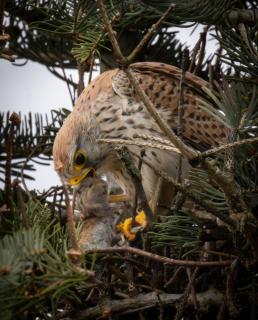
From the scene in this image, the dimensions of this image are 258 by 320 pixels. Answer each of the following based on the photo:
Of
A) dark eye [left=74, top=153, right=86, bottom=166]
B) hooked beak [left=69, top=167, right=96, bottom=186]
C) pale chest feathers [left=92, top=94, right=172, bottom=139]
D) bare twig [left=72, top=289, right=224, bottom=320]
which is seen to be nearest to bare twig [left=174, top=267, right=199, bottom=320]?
bare twig [left=72, top=289, right=224, bottom=320]

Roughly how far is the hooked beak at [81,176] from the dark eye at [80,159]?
6 cm

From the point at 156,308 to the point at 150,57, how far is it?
6.81 ft

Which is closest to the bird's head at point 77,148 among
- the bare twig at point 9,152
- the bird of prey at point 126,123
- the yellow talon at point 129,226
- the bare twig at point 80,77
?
the bird of prey at point 126,123

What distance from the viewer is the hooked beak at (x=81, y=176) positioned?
4.49 metres

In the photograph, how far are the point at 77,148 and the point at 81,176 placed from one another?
217 mm

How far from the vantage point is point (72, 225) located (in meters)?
2.32

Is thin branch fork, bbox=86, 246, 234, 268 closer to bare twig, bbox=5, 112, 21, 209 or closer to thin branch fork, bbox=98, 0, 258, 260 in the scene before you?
thin branch fork, bbox=98, 0, 258, 260

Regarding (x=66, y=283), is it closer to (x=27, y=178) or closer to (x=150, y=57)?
(x=27, y=178)

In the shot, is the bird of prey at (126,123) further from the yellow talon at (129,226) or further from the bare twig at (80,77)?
the yellow talon at (129,226)

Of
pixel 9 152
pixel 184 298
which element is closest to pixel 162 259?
pixel 184 298

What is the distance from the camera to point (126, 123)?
442 centimetres

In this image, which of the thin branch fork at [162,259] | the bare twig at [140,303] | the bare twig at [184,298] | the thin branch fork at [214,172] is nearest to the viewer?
the thin branch fork at [214,172]

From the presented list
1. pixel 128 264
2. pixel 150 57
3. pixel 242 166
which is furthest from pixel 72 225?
pixel 150 57

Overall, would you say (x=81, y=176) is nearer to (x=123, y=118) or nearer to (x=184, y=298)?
(x=123, y=118)
